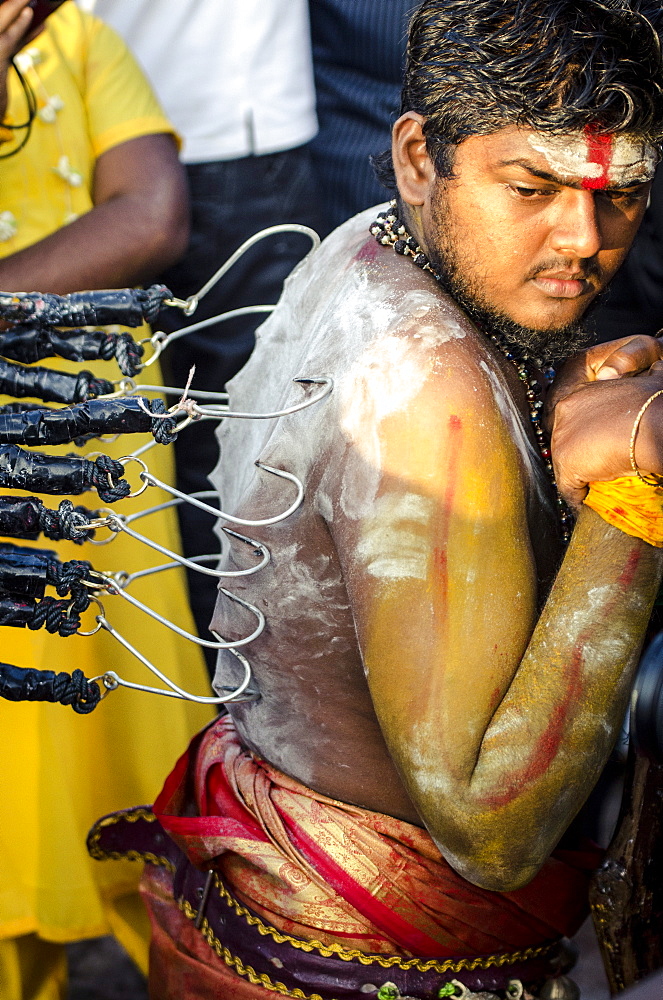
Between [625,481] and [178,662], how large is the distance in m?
1.56

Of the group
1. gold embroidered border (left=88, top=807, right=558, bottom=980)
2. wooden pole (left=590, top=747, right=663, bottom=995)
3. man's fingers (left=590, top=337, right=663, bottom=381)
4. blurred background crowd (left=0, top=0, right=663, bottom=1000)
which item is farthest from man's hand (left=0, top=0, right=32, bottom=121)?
wooden pole (left=590, top=747, right=663, bottom=995)

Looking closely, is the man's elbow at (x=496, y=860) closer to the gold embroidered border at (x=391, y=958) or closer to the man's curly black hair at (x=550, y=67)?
the gold embroidered border at (x=391, y=958)

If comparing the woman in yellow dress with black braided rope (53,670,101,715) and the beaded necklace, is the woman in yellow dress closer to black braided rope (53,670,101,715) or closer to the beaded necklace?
black braided rope (53,670,101,715)

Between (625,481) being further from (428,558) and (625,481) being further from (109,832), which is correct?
(109,832)

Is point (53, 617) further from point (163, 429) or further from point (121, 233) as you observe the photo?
point (121, 233)

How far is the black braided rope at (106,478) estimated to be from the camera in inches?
58.0

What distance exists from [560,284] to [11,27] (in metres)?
1.30

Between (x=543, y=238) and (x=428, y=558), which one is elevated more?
(x=543, y=238)

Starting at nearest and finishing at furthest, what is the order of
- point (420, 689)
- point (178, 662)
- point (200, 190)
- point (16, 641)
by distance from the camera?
point (420, 689) → point (16, 641) → point (178, 662) → point (200, 190)

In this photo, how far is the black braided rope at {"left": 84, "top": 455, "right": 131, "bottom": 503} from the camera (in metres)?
1.47

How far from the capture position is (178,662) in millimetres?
2742

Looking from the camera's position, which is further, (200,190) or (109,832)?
(200,190)

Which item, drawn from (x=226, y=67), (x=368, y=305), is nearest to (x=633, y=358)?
(x=368, y=305)

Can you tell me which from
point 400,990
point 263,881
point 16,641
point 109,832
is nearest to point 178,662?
point 16,641
